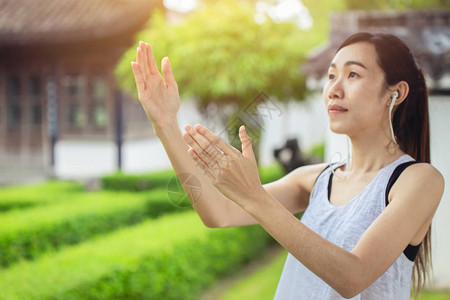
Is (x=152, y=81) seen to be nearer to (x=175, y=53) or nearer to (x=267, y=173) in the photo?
(x=175, y=53)

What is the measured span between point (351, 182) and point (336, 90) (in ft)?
0.86

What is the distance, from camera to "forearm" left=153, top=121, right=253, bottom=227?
4.30ft

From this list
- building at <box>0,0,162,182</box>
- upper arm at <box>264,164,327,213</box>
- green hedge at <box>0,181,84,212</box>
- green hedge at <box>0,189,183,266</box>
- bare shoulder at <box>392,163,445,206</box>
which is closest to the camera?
bare shoulder at <box>392,163,445,206</box>

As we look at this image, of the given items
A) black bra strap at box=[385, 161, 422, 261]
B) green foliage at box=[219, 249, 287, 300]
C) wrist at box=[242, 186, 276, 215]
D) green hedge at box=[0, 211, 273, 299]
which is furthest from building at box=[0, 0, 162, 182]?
wrist at box=[242, 186, 276, 215]

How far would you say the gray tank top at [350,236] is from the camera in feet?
3.89

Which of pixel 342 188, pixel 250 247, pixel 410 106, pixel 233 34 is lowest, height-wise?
pixel 250 247

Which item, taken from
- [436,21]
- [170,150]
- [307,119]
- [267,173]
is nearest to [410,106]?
[170,150]

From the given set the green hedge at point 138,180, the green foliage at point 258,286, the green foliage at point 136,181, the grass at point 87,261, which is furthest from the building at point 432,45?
the green foliage at point 136,181

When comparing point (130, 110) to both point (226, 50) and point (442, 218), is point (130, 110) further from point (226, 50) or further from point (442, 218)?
point (442, 218)

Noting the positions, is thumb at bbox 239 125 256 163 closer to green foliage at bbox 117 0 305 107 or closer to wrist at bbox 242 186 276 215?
wrist at bbox 242 186 276 215

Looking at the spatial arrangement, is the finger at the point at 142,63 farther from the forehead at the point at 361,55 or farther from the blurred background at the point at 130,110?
the forehead at the point at 361,55

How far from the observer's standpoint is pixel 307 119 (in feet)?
61.4

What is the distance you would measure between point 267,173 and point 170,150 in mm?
7978

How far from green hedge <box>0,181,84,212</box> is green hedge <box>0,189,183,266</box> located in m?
0.36
